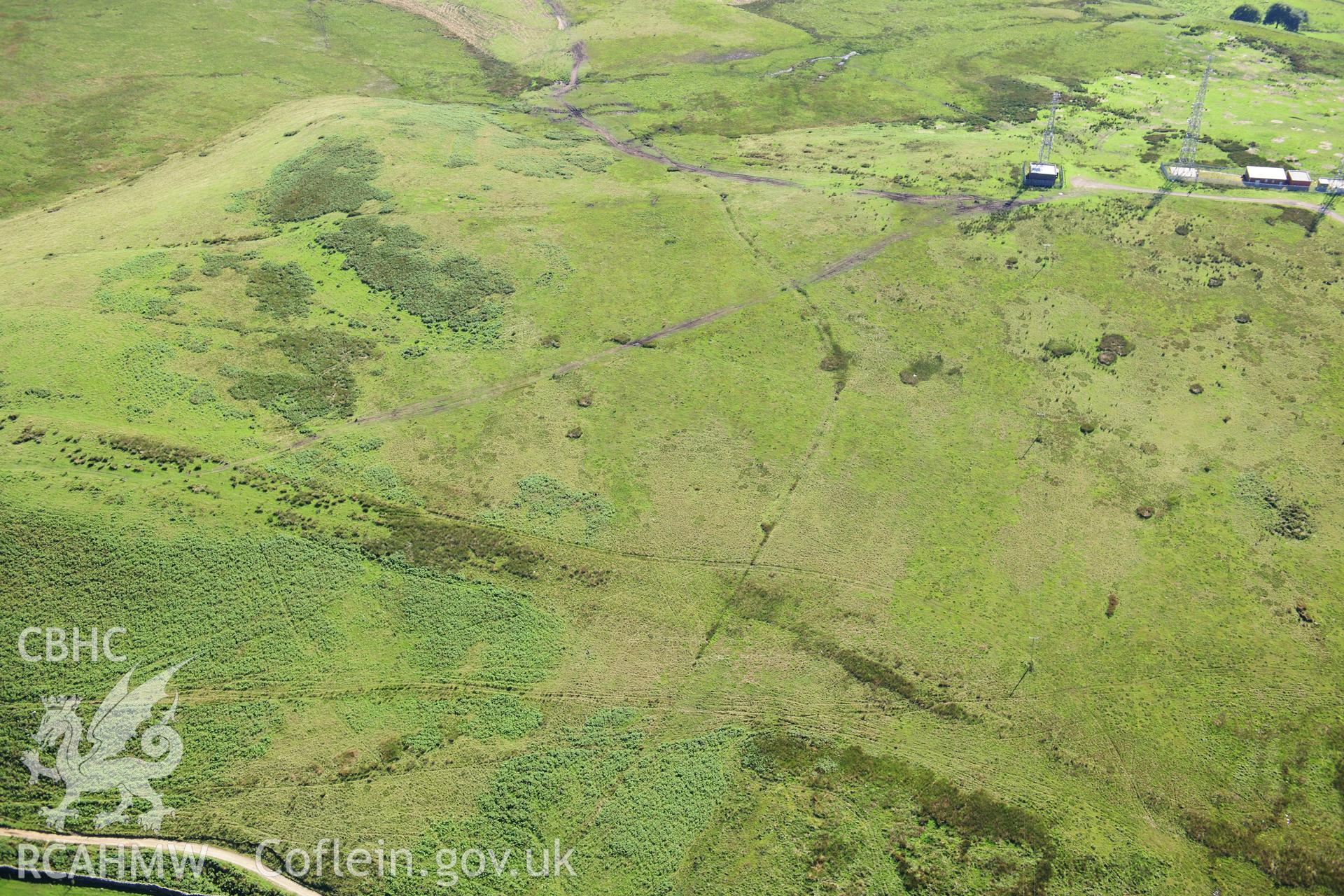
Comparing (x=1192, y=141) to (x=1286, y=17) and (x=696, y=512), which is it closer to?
(x=1286, y=17)

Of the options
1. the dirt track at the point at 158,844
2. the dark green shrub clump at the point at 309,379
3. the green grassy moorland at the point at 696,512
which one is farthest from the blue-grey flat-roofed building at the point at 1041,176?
the dirt track at the point at 158,844

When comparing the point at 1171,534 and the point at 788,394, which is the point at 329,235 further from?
the point at 1171,534

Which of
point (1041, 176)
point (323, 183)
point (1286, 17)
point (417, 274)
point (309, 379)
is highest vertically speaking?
point (1286, 17)

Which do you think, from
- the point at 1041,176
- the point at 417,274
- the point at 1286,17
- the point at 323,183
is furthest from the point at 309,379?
the point at 1286,17

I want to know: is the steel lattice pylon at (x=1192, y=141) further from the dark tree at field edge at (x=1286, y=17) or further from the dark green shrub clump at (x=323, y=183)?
the dark green shrub clump at (x=323, y=183)

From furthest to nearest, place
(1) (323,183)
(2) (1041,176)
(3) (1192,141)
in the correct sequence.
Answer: (3) (1192,141) → (2) (1041,176) → (1) (323,183)

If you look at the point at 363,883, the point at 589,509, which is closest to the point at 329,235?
the point at 589,509
